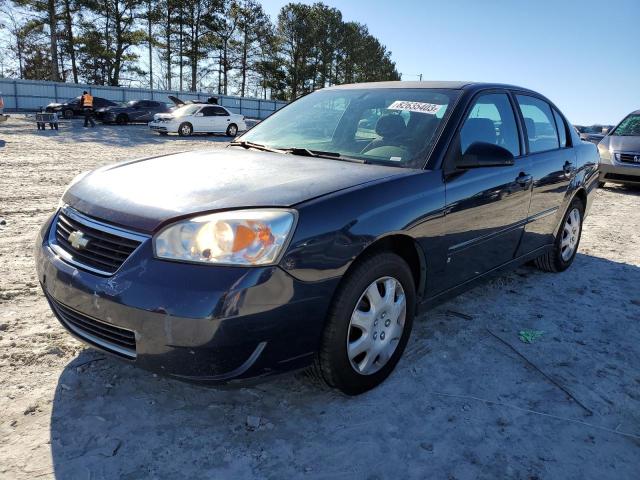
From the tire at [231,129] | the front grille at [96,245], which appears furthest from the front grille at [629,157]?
the tire at [231,129]

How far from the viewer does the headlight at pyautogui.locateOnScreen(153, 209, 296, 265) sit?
2059 mm

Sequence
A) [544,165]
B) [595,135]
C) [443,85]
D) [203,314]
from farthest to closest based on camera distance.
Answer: [595,135]
[544,165]
[443,85]
[203,314]

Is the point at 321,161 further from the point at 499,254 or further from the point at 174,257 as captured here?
the point at 499,254

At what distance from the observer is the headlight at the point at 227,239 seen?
6.75 ft

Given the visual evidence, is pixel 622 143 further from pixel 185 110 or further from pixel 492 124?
pixel 185 110

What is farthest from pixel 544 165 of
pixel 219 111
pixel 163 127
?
pixel 219 111

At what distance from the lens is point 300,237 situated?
7.02 feet

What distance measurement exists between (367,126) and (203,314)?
1.86m

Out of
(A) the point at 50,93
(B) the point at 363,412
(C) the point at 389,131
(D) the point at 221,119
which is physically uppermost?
(A) the point at 50,93

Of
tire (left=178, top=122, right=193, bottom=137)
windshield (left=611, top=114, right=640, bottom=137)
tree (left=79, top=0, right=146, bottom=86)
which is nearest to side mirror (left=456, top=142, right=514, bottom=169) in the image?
windshield (left=611, top=114, right=640, bottom=137)

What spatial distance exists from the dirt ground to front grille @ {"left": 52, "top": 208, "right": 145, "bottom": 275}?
66 centimetres

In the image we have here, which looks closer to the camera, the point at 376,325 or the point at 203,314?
the point at 203,314

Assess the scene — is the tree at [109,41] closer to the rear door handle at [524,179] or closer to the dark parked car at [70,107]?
the dark parked car at [70,107]

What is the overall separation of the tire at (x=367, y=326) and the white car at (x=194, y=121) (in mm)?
19463
